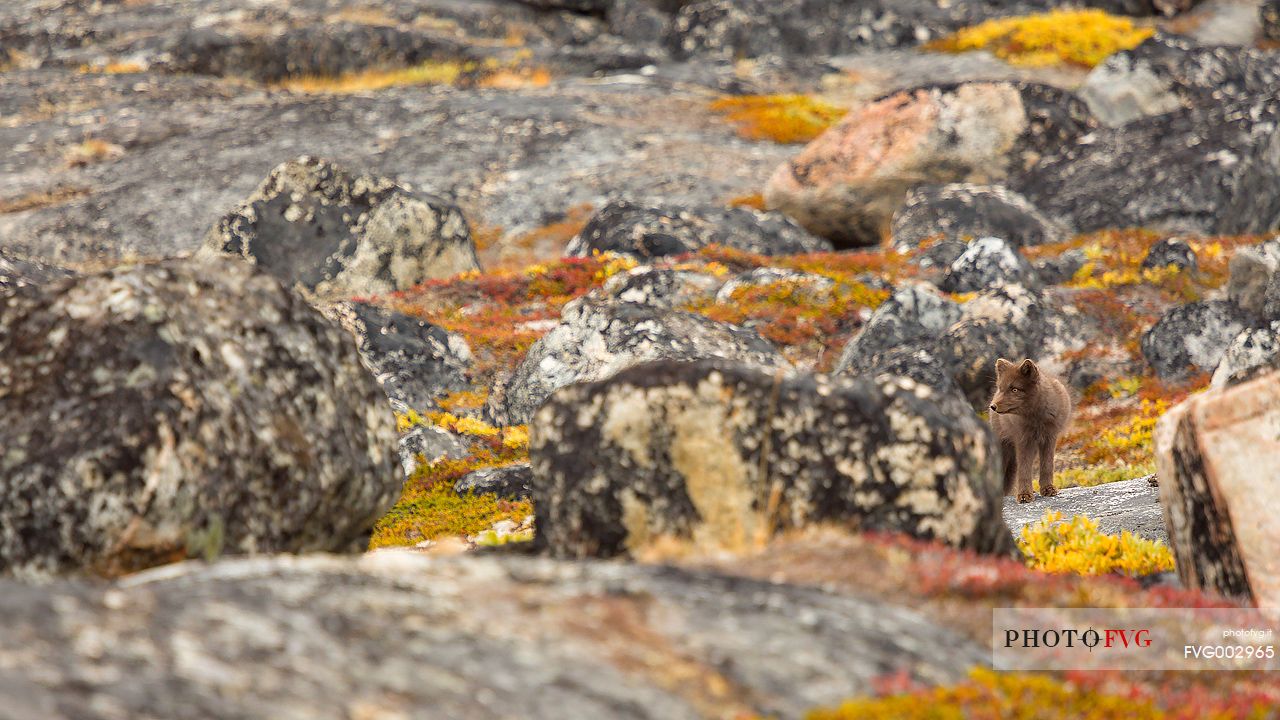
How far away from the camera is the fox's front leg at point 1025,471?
577 inches

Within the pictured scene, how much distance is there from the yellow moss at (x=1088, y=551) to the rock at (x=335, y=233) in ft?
73.2

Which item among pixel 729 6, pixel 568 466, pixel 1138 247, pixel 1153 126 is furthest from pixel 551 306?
pixel 729 6

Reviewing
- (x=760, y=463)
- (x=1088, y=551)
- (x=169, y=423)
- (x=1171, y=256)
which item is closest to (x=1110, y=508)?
(x=1088, y=551)

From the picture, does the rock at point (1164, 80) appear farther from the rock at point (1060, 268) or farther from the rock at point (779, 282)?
the rock at point (779, 282)

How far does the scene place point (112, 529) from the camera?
8.12 m

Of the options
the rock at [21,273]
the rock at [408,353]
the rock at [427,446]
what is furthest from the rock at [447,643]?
the rock at [408,353]

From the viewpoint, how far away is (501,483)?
53.4ft

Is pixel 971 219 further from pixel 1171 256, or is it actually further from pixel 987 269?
pixel 1171 256

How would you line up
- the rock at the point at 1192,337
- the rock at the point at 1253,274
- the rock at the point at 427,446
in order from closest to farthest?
the rock at the point at 427,446 < the rock at the point at 1192,337 < the rock at the point at 1253,274

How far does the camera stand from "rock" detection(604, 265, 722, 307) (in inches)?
1070

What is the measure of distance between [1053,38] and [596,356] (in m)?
44.9

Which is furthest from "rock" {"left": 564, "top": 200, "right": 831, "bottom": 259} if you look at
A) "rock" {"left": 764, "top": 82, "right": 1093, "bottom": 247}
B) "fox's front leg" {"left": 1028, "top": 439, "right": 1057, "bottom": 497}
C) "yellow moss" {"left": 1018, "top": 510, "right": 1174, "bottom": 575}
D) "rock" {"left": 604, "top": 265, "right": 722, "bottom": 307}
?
"yellow moss" {"left": 1018, "top": 510, "right": 1174, "bottom": 575}

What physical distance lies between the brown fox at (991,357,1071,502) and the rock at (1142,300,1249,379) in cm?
797

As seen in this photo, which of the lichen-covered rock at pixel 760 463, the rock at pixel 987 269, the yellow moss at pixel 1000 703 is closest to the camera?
the yellow moss at pixel 1000 703
